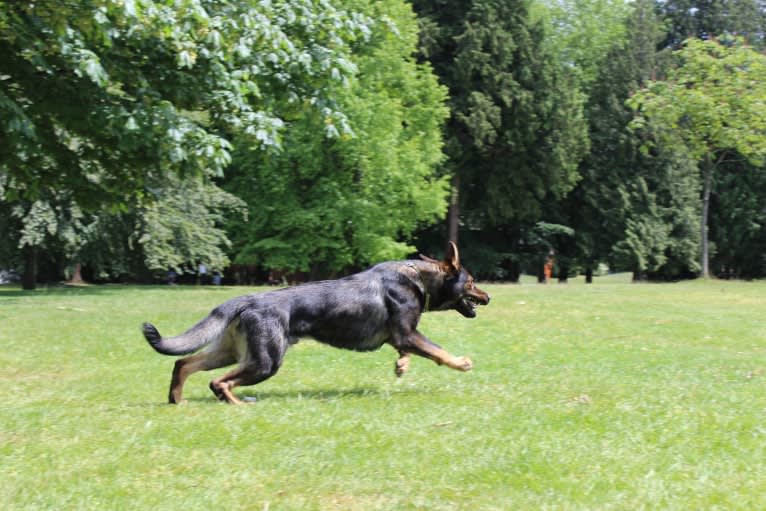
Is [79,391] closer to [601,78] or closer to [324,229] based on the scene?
[324,229]

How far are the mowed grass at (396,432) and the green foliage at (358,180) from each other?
23214 millimetres

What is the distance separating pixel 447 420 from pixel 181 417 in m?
2.22

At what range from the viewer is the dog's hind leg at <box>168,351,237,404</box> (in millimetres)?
8719

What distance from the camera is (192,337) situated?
27.9 ft

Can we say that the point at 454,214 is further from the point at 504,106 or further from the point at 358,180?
the point at 358,180

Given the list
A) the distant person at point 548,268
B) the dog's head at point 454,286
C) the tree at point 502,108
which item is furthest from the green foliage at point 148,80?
the distant person at point 548,268

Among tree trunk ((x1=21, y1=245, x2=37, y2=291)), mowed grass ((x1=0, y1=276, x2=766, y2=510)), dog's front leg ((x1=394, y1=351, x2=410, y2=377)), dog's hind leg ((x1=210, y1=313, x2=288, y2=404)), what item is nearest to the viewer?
mowed grass ((x1=0, y1=276, x2=766, y2=510))

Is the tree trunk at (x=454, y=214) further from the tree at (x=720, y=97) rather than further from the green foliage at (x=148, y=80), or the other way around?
the green foliage at (x=148, y=80)

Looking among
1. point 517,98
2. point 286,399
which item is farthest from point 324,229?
point 286,399

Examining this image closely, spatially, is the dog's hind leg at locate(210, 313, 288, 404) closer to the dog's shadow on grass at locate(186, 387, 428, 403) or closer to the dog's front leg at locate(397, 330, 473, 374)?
the dog's shadow on grass at locate(186, 387, 428, 403)

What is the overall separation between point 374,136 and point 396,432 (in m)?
30.2

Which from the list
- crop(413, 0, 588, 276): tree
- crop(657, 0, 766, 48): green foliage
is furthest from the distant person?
crop(657, 0, 766, 48): green foliage

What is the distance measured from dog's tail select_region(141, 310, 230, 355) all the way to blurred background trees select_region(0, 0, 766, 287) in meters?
3.79

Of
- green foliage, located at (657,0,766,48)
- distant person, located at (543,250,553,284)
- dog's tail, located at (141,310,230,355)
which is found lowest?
dog's tail, located at (141,310,230,355)
